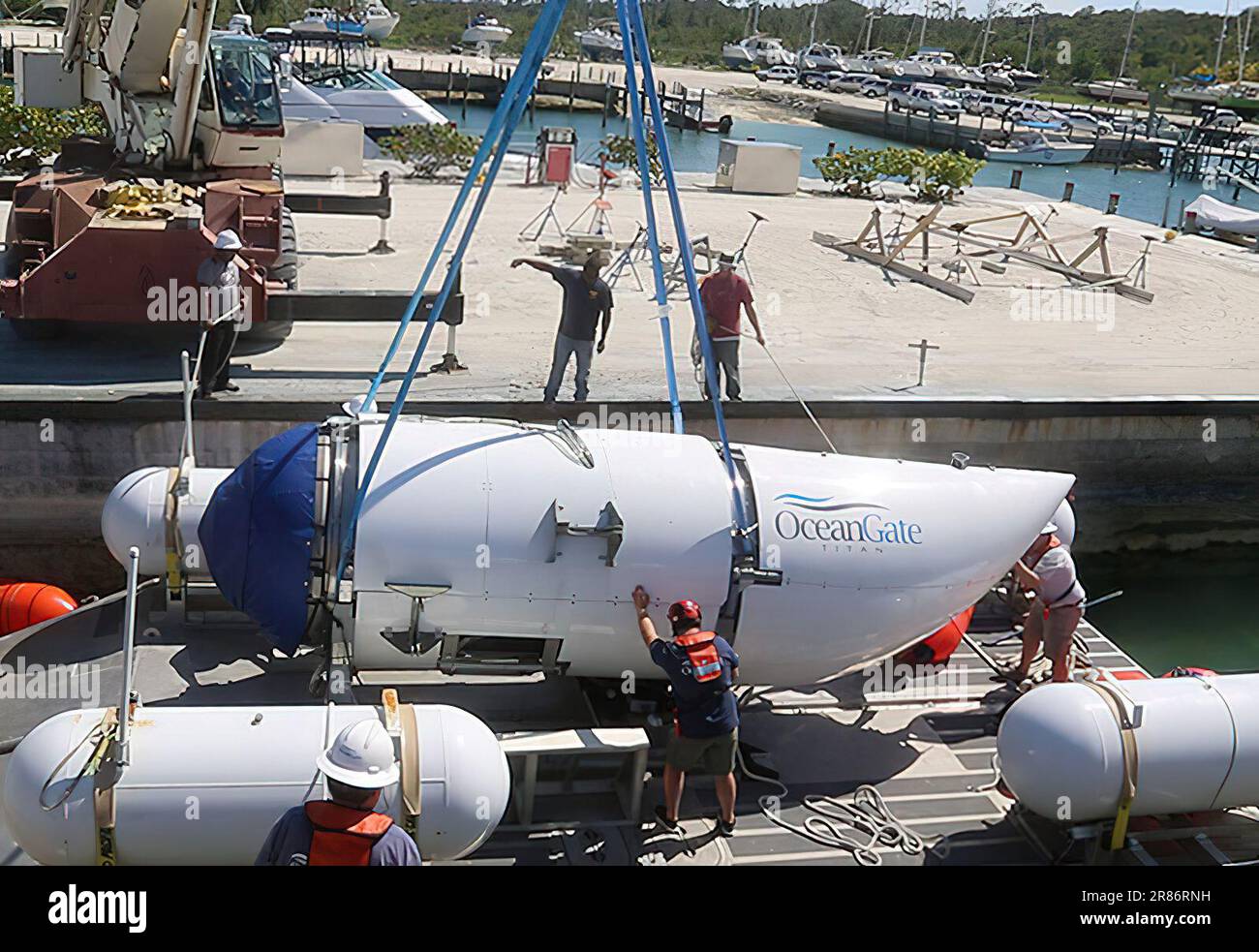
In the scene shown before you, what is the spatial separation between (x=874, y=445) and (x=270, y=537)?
8192 millimetres

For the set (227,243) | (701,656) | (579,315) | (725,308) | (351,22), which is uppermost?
(351,22)

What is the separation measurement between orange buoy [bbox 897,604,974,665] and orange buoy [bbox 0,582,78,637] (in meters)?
6.66

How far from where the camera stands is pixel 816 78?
102 metres

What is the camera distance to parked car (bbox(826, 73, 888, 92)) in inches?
3750

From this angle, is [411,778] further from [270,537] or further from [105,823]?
[270,537]

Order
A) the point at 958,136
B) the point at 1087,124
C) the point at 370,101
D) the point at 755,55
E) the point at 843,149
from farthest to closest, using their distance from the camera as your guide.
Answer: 1. the point at 755,55
2. the point at 1087,124
3. the point at 958,136
4. the point at 843,149
5. the point at 370,101

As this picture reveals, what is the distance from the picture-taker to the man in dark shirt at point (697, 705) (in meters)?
7.60

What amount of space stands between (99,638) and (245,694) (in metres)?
1.48

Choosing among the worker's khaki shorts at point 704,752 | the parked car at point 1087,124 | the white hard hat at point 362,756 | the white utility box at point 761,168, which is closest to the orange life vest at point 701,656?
the worker's khaki shorts at point 704,752

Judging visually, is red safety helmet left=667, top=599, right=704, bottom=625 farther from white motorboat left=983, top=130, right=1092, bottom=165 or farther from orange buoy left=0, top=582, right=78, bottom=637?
white motorboat left=983, top=130, right=1092, bottom=165

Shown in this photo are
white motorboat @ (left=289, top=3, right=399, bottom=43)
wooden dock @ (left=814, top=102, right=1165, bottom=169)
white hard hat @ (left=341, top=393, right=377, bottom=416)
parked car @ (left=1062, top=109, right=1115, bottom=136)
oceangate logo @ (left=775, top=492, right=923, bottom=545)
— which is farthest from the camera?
parked car @ (left=1062, top=109, right=1115, bottom=136)

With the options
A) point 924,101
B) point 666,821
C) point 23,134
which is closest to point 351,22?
point 924,101

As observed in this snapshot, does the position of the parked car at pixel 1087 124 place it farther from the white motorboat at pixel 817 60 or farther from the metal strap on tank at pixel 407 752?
the metal strap on tank at pixel 407 752

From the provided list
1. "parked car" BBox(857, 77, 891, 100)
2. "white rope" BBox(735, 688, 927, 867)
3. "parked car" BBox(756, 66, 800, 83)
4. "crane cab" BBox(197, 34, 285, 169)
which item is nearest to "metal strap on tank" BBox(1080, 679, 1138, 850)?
"white rope" BBox(735, 688, 927, 867)
